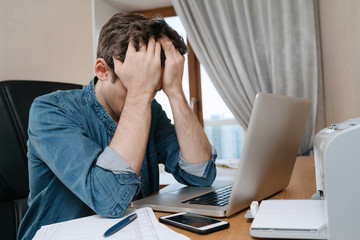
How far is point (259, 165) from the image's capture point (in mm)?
668

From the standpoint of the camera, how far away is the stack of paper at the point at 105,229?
1.80 feet

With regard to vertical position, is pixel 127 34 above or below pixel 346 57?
above

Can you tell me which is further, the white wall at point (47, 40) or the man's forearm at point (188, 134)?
the white wall at point (47, 40)

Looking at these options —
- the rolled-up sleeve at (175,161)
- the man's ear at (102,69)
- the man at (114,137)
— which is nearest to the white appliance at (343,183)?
the man at (114,137)

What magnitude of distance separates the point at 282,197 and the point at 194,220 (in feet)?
1.05

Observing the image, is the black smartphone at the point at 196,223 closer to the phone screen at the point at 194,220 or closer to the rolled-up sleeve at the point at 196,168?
the phone screen at the point at 194,220

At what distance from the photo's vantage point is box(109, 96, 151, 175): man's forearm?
2.54 feet

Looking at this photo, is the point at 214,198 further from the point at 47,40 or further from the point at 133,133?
the point at 47,40

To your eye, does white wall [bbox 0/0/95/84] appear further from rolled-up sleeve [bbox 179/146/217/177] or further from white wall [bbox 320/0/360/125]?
white wall [bbox 320/0/360/125]

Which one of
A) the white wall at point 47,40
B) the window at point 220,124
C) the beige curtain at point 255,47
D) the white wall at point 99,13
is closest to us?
the white wall at point 47,40

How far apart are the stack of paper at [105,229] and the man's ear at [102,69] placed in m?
0.47

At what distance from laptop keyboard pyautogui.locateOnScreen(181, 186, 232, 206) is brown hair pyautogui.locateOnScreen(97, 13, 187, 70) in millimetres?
397

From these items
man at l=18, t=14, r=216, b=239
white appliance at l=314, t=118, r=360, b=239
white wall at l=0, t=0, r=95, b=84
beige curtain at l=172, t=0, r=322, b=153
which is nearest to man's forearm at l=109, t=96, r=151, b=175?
man at l=18, t=14, r=216, b=239

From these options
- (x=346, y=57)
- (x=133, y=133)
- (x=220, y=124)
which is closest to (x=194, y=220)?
(x=133, y=133)
